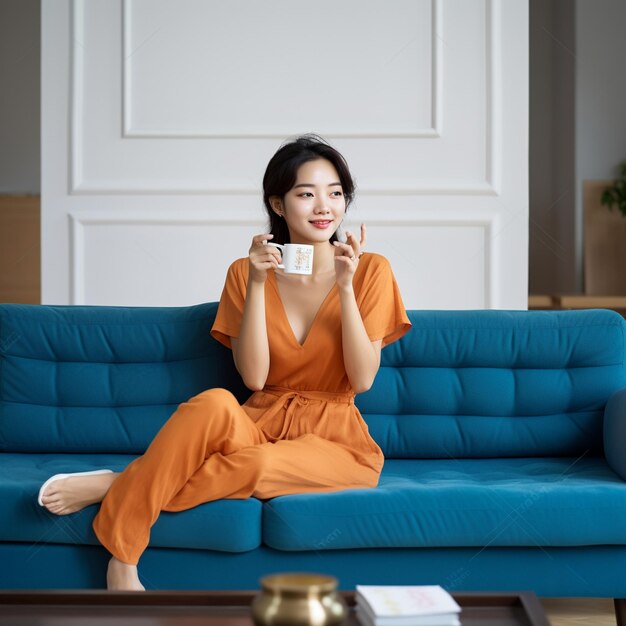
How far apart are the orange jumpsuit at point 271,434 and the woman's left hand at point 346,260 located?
0.14 m

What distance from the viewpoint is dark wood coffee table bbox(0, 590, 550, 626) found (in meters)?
1.33

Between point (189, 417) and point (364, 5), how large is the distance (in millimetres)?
2016

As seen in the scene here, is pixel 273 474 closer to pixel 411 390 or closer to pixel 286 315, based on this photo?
pixel 286 315

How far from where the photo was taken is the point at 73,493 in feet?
6.41

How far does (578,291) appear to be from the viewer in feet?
18.7

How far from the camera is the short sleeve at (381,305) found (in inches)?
92.5

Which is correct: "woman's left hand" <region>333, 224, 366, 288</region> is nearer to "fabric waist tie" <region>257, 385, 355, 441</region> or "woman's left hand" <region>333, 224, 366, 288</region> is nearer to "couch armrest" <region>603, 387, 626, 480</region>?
"fabric waist tie" <region>257, 385, 355, 441</region>

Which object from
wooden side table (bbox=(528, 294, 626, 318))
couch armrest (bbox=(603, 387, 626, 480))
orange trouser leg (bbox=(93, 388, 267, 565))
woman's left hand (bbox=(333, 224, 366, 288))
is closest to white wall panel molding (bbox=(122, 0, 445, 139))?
woman's left hand (bbox=(333, 224, 366, 288))

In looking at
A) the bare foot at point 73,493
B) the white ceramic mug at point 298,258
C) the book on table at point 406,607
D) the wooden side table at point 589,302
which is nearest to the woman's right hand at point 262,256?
the white ceramic mug at point 298,258

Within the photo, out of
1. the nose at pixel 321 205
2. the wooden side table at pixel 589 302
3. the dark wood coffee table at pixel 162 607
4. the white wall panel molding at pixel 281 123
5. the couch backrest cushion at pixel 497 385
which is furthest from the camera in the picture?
the wooden side table at pixel 589 302

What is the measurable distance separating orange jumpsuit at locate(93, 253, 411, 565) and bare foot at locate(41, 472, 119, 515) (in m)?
Result: 0.04

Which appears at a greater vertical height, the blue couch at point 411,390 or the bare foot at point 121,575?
the blue couch at point 411,390

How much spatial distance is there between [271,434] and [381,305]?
43 centimetres

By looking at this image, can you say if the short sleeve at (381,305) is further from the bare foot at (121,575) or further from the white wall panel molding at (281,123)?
the white wall panel molding at (281,123)
